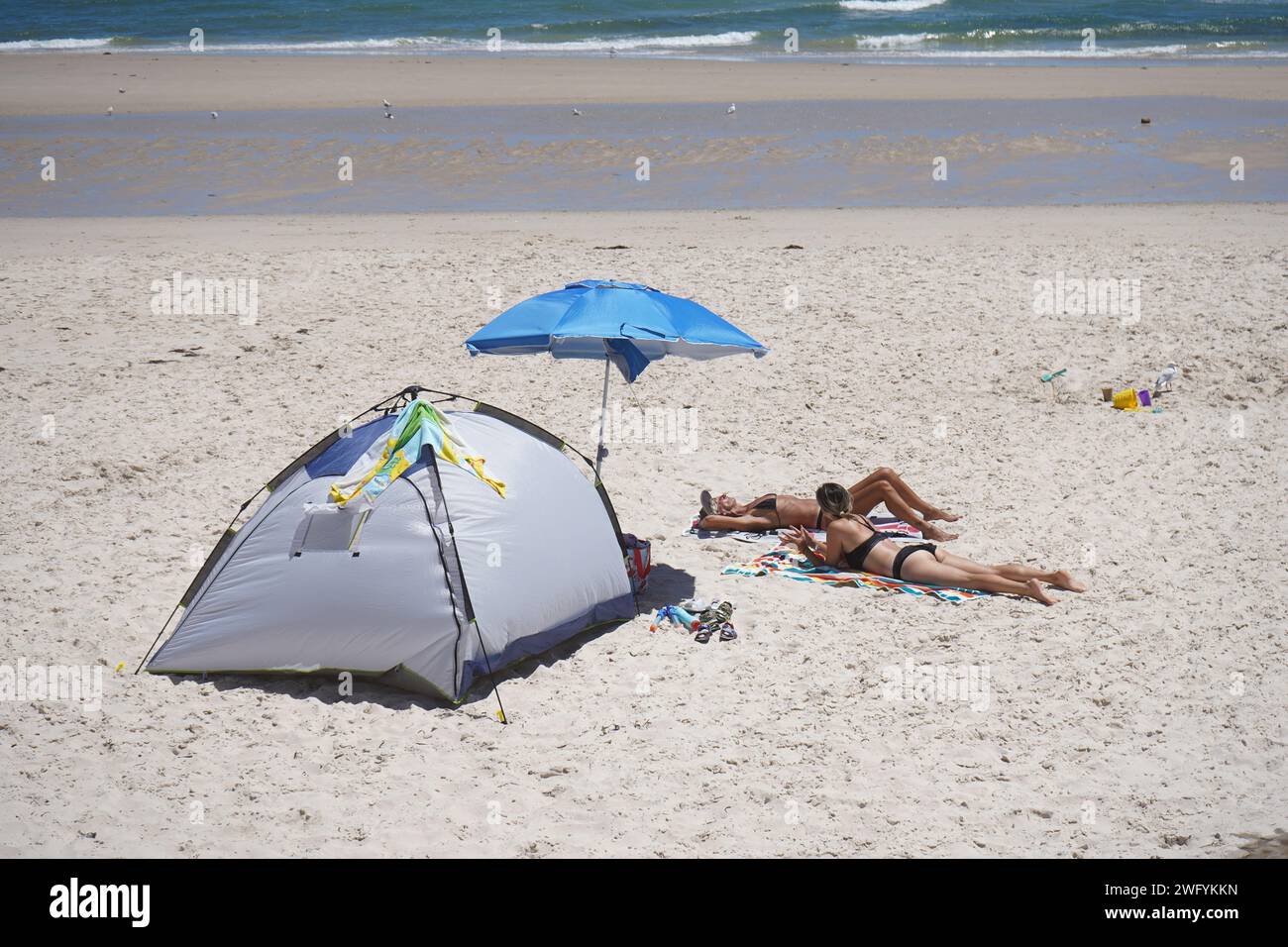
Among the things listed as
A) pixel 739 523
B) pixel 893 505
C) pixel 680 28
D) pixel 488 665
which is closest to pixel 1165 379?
pixel 893 505

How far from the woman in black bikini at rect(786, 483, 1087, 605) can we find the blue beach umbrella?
4.00 ft

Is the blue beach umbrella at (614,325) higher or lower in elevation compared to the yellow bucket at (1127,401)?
higher

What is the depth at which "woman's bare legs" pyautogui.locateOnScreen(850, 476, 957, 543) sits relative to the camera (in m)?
8.11

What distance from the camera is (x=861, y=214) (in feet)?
51.6

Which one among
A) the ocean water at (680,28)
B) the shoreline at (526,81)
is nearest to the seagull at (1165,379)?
the shoreline at (526,81)

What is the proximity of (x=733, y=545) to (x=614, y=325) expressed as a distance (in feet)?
6.04

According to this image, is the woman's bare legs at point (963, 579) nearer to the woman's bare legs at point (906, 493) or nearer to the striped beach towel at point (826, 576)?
the striped beach towel at point (826, 576)

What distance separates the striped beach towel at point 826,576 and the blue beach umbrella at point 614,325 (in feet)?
4.54

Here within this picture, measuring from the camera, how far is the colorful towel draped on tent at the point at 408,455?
6.57 metres

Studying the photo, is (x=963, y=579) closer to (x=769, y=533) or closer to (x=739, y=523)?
(x=769, y=533)

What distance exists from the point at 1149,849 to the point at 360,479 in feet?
14.1

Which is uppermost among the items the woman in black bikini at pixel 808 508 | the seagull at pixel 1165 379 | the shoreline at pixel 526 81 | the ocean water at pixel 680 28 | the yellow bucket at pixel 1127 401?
the ocean water at pixel 680 28

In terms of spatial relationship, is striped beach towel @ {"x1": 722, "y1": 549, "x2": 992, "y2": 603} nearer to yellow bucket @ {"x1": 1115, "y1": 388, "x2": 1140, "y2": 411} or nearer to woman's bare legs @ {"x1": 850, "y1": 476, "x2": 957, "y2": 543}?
woman's bare legs @ {"x1": 850, "y1": 476, "x2": 957, "y2": 543}

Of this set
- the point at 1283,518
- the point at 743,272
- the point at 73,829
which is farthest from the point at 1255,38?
the point at 73,829
